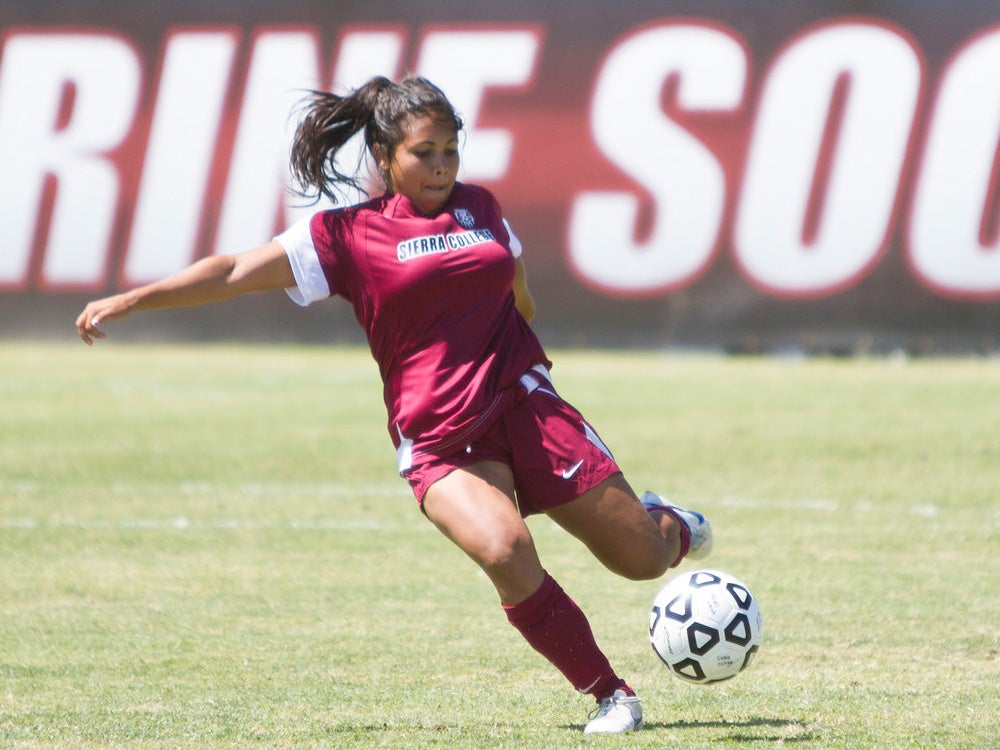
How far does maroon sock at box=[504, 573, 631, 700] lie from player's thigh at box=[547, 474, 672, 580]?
278 millimetres

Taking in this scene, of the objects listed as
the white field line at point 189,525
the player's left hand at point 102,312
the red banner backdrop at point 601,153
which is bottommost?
the white field line at point 189,525

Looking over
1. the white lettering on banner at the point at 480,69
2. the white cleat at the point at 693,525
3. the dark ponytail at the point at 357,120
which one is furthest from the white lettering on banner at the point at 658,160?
the dark ponytail at the point at 357,120

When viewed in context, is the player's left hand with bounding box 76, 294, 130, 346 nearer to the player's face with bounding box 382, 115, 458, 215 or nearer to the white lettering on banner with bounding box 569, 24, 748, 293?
the player's face with bounding box 382, 115, 458, 215

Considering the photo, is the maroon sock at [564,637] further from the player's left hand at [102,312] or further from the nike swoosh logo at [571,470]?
the player's left hand at [102,312]

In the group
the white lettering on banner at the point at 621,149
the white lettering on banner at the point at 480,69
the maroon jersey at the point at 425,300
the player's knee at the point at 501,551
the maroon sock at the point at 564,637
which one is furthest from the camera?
the white lettering on banner at the point at 480,69

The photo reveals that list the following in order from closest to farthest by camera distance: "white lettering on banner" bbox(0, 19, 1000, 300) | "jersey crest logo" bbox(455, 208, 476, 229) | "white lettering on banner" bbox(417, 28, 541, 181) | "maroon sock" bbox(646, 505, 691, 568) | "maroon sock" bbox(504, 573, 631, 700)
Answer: "maroon sock" bbox(504, 573, 631, 700), "jersey crest logo" bbox(455, 208, 476, 229), "maroon sock" bbox(646, 505, 691, 568), "white lettering on banner" bbox(0, 19, 1000, 300), "white lettering on banner" bbox(417, 28, 541, 181)

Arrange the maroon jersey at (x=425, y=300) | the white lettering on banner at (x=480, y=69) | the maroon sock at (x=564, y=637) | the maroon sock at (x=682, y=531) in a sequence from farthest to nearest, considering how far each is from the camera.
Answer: the white lettering on banner at (x=480, y=69) → the maroon sock at (x=682, y=531) → the maroon jersey at (x=425, y=300) → the maroon sock at (x=564, y=637)

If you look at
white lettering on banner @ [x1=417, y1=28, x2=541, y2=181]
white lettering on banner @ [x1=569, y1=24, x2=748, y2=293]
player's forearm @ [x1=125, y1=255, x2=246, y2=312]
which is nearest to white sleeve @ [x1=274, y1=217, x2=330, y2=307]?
player's forearm @ [x1=125, y1=255, x2=246, y2=312]

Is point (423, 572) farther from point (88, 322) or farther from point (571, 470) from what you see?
point (88, 322)

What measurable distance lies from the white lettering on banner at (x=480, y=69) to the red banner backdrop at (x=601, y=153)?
0.03 meters

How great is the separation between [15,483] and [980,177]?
11.8 m

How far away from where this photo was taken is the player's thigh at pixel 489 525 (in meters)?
5.12

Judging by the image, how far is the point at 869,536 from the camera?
9664mm

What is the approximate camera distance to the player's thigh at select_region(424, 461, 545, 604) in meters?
5.12
